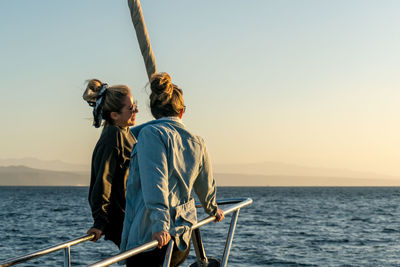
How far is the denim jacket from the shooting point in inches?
94.9

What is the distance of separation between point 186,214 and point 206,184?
0.87 feet

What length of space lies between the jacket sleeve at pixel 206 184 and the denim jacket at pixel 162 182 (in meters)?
0.05

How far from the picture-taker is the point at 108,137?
2980 mm

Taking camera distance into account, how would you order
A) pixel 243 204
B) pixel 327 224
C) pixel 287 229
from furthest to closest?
pixel 327 224
pixel 287 229
pixel 243 204

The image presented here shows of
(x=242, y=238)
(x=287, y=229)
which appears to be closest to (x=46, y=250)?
(x=242, y=238)

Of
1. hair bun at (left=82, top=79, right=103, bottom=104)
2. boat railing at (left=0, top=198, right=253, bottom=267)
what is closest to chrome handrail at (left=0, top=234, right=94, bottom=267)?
boat railing at (left=0, top=198, right=253, bottom=267)

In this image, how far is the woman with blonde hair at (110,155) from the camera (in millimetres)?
2912

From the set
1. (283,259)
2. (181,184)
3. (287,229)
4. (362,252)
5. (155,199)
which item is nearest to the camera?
(155,199)

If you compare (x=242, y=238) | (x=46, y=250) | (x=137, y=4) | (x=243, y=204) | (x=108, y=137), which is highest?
(x=137, y=4)

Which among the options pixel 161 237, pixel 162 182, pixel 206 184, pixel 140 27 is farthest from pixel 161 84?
pixel 161 237

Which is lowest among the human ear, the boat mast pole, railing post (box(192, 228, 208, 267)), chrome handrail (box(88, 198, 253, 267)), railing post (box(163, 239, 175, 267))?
railing post (box(192, 228, 208, 267))

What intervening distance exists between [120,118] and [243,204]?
0.98 meters

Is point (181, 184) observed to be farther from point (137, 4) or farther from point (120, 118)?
point (137, 4)

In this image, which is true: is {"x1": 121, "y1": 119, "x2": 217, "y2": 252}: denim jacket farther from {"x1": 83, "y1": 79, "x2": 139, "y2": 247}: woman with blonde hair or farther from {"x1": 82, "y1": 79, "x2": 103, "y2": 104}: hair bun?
{"x1": 82, "y1": 79, "x2": 103, "y2": 104}: hair bun
